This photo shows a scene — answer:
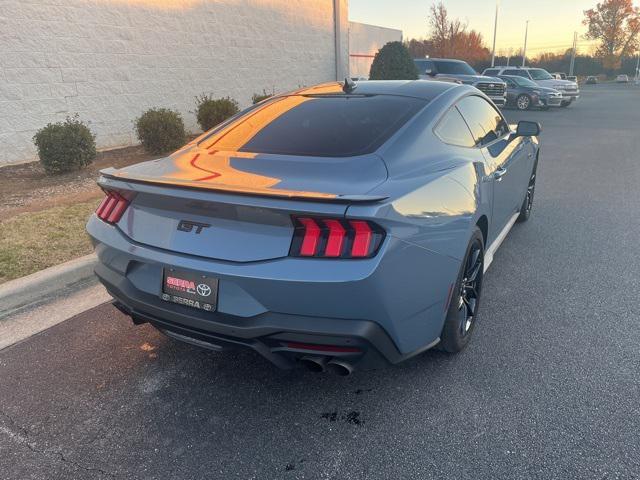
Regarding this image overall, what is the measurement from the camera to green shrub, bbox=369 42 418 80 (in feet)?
49.3

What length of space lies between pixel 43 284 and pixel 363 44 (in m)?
26.2

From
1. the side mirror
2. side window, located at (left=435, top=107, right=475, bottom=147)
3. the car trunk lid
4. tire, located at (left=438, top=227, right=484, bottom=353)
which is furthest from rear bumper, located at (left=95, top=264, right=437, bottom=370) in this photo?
the side mirror

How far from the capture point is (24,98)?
319 inches

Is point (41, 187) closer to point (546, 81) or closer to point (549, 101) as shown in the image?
point (549, 101)

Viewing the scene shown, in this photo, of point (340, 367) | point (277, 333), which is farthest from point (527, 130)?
point (277, 333)

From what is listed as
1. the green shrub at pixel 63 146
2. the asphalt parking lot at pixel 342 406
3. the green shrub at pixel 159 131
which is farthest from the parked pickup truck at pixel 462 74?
the asphalt parking lot at pixel 342 406

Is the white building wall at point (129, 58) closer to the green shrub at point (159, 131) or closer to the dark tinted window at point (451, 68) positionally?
the green shrub at point (159, 131)

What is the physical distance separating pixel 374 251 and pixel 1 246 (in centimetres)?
415

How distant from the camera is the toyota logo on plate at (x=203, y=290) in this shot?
2205 mm

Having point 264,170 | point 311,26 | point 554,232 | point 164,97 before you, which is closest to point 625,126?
point 311,26

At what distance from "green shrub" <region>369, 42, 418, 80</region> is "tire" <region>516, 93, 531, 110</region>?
872cm

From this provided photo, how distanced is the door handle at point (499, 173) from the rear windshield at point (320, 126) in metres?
Result: 0.83

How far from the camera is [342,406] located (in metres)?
2.58

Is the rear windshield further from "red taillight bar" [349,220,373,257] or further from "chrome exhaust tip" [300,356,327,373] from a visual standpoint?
"chrome exhaust tip" [300,356,327,373]
